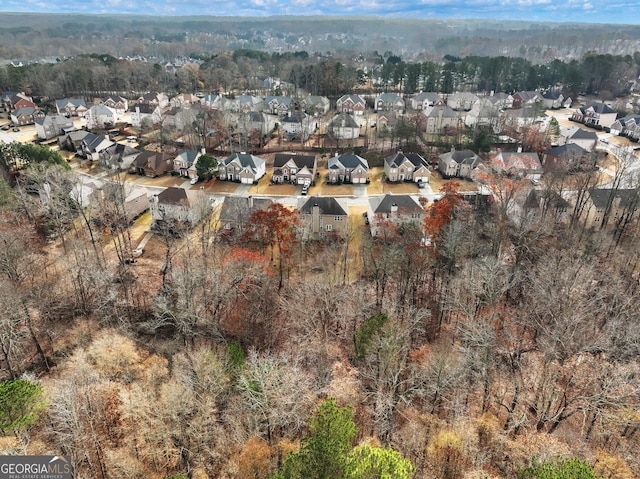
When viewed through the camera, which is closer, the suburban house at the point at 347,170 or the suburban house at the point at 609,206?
the suburban house at the point at 609,206

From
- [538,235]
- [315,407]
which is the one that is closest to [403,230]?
[538,235]

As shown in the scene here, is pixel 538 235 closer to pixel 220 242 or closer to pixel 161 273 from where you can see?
pixel 220 242

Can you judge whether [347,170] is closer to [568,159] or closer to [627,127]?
[568,159]

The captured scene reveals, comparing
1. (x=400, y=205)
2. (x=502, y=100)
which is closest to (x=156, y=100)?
(x=400, y=205)

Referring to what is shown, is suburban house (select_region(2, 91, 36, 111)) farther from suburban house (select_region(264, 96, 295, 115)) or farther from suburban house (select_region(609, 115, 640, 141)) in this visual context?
suburban house (select_region(609, 115, 640, 141))

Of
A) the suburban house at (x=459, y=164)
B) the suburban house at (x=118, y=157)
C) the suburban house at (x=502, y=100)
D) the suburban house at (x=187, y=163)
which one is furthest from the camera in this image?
the suburban house at (x=502, y=100)

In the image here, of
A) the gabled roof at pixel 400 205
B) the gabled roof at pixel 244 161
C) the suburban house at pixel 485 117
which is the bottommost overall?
the gabled roof at pixel 244 161

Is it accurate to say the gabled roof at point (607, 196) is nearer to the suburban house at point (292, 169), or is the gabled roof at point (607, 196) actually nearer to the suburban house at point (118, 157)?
the suburban house at point (292, 169)

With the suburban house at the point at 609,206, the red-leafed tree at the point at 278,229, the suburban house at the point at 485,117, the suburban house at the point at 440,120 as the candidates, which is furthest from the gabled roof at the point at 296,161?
the suburban house at the point at 485,117
